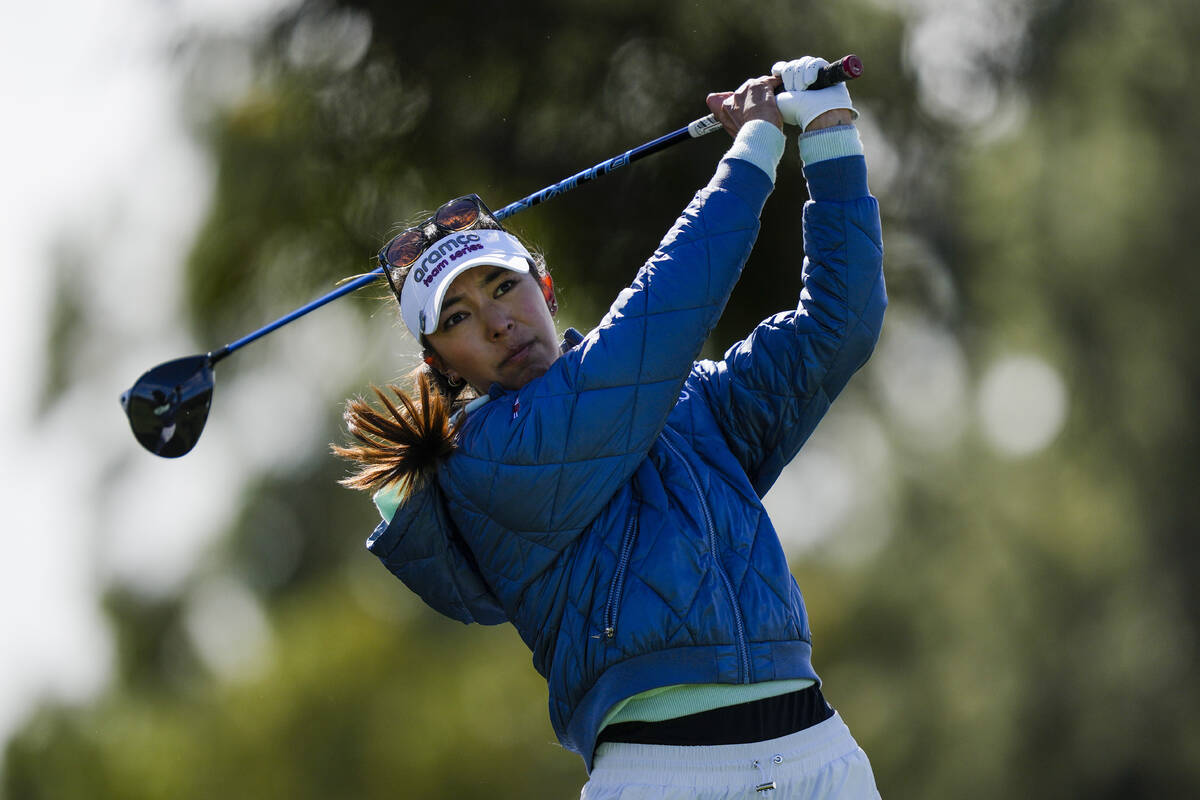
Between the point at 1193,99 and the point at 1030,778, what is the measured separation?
9.71 feet

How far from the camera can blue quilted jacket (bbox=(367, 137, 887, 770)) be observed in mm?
2053

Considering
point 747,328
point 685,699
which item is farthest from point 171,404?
point 747,328

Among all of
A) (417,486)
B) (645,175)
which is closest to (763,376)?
(417,486)

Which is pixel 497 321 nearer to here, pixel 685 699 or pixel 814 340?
pixel 814 340

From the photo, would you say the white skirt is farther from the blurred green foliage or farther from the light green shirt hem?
the blurred green foliage

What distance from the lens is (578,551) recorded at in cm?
215

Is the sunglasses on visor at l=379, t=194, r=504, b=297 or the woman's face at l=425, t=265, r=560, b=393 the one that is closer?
the woman's face at l=425, t=265, r=560, b=393

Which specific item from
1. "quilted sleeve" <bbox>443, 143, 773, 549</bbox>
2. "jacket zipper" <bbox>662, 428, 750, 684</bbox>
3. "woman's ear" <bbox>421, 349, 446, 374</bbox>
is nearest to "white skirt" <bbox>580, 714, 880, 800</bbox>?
"jacket zipper" <bbox>662, 428, 750, 684</bbox>

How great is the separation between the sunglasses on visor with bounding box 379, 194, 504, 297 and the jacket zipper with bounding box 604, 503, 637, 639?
66cm

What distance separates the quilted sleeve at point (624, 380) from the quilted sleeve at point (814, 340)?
0.16m

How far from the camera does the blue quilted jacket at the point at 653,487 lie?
205 centimetres

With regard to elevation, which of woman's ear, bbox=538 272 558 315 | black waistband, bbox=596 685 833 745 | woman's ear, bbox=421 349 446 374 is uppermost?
woman's ear, bbox=538 272 558 315

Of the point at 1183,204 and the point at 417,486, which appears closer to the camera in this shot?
the point at 417,486

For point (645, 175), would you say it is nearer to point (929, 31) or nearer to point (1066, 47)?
point (929, 31)
